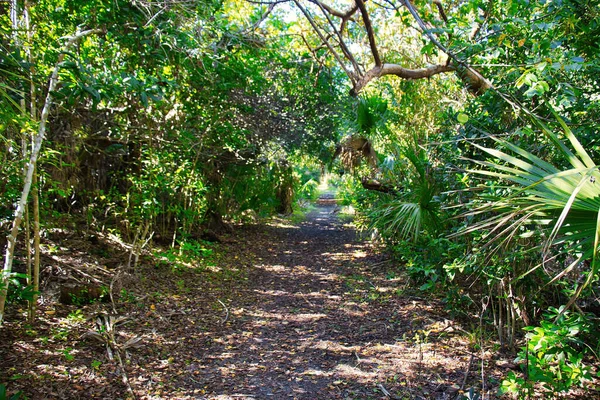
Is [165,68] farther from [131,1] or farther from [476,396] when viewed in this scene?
[476,396]

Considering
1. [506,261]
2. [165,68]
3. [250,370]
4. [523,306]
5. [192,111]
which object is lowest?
[250,370]

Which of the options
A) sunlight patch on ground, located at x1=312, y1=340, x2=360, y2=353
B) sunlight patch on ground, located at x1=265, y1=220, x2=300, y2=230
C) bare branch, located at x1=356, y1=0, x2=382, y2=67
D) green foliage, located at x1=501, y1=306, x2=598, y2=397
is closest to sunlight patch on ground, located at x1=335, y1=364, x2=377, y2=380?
sunlight patch on ground, located at x1=312, y1=340, x2=360, y2=353

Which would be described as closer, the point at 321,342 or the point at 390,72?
the point at 321,342

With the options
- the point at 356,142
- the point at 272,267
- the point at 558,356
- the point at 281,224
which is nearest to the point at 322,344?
the point at 558,356

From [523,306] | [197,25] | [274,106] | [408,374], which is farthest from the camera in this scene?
[274,106]

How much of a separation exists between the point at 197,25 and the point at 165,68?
1097 mm

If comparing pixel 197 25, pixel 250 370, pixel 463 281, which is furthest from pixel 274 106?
pixel 250 370

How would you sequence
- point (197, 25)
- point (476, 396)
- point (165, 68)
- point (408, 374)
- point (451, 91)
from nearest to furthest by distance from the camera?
point (476, 396) < point (408, 374) < point (197, 25) < point (165, 68) < point (451, 91)

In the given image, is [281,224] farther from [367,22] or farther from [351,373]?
[351,373]

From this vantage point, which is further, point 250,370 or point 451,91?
point 451,91

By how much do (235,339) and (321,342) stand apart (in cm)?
87

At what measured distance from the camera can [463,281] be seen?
4.52 meters

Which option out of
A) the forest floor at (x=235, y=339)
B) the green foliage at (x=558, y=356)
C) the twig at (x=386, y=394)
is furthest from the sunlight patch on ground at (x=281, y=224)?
the green foliage at (x=558, y=356)

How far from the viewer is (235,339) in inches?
165
